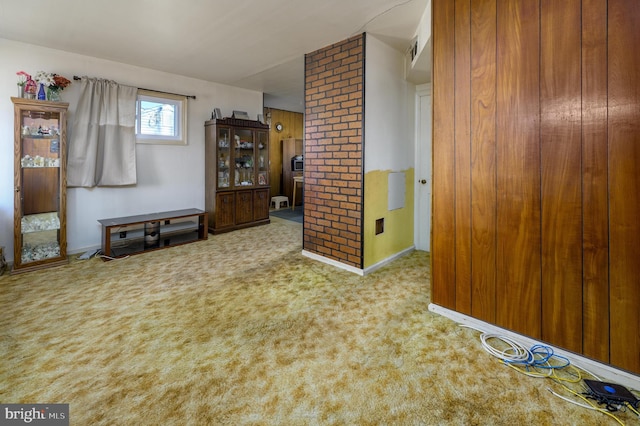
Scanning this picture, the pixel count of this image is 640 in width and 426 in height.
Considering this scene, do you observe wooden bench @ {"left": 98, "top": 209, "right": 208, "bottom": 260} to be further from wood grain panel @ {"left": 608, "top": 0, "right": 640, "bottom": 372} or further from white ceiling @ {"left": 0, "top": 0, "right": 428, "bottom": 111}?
wood grain panel @ {"left": 608, "top": 0, "right": 640, "bottom": 372}

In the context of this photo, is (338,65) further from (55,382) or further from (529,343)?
(55,382)

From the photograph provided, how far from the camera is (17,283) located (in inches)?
113

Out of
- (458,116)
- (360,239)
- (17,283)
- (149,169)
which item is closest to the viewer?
(458,116)

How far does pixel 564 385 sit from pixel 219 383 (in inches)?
70.8

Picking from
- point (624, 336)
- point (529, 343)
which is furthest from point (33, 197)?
point (624, 336)

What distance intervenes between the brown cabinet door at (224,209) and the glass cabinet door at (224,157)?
0.56 feet

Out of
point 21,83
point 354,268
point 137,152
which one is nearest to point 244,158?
point 137,152

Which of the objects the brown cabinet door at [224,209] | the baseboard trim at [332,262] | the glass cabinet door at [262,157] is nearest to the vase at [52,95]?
the brown cabinet door at [224,209]

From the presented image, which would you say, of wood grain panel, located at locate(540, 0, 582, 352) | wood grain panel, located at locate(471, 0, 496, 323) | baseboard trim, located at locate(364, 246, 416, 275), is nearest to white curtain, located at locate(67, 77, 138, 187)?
baseboard trim, located at locate(364, 246, 416, 275)

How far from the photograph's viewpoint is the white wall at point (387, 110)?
3139 mm

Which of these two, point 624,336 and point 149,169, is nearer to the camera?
point 624,336

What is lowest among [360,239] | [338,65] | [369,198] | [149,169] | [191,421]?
[191,421]

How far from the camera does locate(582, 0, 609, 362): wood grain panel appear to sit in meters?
1.55

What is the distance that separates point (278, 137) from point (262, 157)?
2.46 metres
